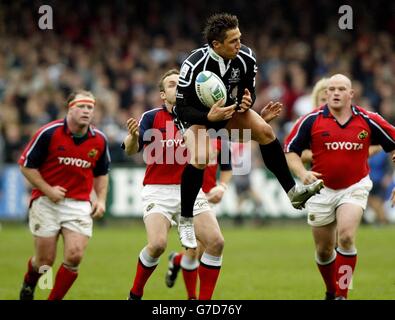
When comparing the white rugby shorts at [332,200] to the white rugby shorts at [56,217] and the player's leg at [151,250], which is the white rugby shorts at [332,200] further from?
the white rugby shorts at [56,217]

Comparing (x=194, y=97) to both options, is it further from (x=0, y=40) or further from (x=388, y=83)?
(x=0, y=40)

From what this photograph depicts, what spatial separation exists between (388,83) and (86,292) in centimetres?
1194

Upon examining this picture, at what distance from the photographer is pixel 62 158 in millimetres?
10148

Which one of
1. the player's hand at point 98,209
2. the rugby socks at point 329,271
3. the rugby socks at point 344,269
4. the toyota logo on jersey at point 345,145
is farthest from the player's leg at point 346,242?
the player's hand at point 98,209

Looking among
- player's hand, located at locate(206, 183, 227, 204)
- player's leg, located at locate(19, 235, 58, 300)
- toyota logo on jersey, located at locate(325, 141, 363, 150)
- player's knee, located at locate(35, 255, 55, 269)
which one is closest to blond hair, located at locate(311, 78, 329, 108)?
A: toyota logo on jersey, located at locate(325, 141, 363, 150)

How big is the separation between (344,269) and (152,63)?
14.0m

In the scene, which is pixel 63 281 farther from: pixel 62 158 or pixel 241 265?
pixel 241 265

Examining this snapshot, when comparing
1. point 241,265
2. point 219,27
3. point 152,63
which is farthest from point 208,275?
point 152,63

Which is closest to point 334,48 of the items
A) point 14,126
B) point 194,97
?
point 14,126

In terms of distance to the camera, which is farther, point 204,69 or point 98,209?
point 98,209

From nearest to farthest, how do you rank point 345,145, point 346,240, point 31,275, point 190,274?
point 346,240, point 345,145, point 31,275, point 190,274

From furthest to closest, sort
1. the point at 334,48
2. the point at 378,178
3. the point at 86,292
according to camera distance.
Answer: the point at 334,48
the point at 378,178
the point at 86,292

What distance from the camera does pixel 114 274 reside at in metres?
13.3

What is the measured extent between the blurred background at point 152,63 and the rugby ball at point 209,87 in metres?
11.3
